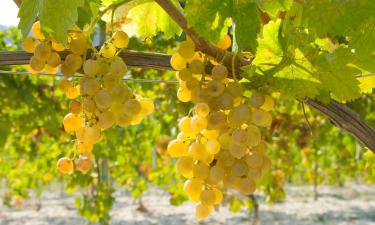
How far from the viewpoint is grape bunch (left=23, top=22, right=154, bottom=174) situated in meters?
1.01

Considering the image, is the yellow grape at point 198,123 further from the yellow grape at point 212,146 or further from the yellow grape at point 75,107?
the yellow grape at point 75,107

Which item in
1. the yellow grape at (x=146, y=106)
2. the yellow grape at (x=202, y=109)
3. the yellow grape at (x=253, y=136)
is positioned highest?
the yellow grape at (x=146, y=106)

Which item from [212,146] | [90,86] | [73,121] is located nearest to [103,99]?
[90,86]

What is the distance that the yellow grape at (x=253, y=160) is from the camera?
1062 mm

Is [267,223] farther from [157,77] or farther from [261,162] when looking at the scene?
[261,162]

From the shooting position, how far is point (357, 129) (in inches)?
46.6

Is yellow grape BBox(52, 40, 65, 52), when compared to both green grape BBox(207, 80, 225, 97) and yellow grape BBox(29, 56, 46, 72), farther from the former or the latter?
green grape BBox(207, 80, 225, 97)

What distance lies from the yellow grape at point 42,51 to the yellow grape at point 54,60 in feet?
0.04

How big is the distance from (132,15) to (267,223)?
8.84 meters

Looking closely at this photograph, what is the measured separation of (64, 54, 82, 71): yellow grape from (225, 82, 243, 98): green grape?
0.95 ft

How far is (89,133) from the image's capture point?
106 centimetres

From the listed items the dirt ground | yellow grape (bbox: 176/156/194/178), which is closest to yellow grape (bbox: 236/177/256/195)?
yellow grape (bbox: 176/156/194/178)

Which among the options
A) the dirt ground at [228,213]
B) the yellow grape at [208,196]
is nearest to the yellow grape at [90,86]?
the yellow grape at [208,196]

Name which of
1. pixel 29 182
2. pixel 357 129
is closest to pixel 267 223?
pixel 29 182
